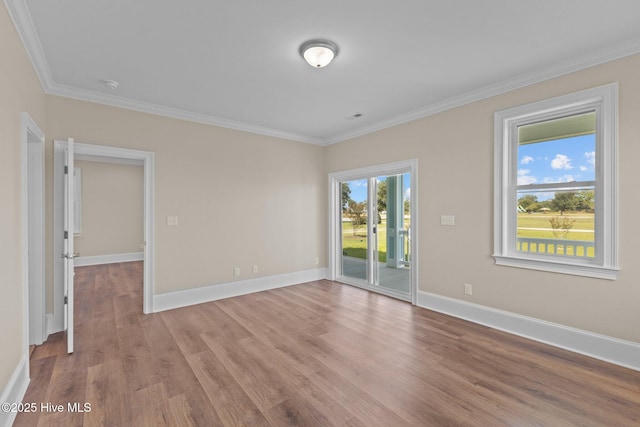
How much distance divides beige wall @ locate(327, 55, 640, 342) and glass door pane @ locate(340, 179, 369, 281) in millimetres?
694

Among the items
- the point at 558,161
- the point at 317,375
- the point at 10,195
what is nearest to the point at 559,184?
the point at 558,161

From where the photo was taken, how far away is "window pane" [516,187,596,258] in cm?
279

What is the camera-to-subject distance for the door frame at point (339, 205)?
13.6 ft

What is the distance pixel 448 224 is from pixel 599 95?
1907mm

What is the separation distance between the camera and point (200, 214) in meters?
4.30

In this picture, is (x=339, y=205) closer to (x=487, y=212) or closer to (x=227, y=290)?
(x=227, y=290)

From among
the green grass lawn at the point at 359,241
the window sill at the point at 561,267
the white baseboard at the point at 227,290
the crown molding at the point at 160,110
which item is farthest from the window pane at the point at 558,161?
the white baseboard at the point at 227,290

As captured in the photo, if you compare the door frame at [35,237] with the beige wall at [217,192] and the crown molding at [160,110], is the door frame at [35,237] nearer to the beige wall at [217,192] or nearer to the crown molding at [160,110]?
the beige wall at [217,192]

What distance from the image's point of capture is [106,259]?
739 cm

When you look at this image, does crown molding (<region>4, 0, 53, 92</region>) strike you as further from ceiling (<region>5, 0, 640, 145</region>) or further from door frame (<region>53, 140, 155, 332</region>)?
door frame (<region>53, 140, 155, 332</region>)

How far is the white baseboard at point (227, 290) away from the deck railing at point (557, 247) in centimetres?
351

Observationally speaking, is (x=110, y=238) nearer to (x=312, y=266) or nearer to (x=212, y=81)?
(x=312, y=266)

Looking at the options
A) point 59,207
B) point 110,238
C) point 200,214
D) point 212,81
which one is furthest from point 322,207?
point 110,238

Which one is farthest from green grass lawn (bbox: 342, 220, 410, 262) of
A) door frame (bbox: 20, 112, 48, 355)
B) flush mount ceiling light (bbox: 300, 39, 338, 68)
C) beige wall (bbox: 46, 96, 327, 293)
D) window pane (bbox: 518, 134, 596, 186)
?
door frame (bbox: 20, 112, 48, 355)
